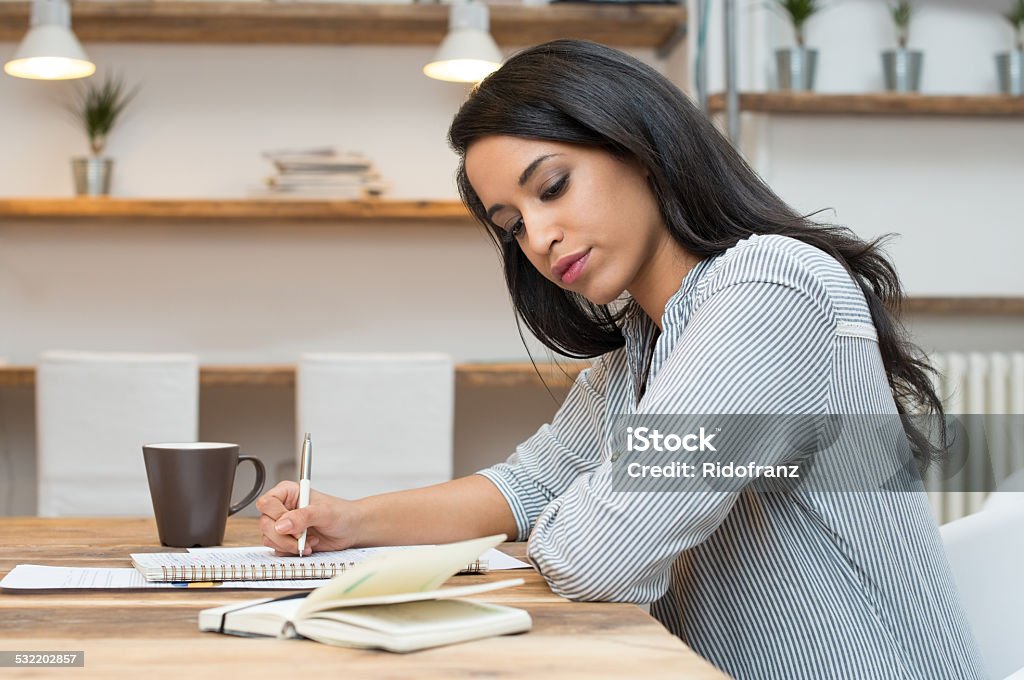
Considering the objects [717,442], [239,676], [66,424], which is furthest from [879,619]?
[66,424]

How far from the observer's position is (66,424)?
2801mm

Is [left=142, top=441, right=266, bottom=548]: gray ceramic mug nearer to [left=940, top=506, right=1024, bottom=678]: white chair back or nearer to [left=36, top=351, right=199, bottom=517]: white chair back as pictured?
[left=940, top=506, right=1024, bottom=678]: white chair back

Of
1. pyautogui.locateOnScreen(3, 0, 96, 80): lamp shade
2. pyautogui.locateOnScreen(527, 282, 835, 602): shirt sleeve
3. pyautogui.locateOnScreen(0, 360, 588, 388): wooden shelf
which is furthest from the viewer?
pyautogui.locateOnScreen(0, 360, 588, 388): wooden shelf

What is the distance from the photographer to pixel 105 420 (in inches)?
110

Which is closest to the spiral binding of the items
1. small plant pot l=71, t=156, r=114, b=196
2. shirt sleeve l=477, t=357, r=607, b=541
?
shirt sleeve l=477, t=357, r=607, b=541

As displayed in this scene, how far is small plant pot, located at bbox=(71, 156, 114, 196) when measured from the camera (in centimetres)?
345

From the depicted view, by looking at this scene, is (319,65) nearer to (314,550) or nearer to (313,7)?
(313,7)

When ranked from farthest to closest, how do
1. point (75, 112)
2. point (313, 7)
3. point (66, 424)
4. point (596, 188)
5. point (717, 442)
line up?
point (75, 112) → point (313, 7) → point (66, 424) → point (596, 188) → point (717, 442)

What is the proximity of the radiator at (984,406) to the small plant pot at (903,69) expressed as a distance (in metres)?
0.80

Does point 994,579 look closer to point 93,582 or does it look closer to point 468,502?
point 468,502

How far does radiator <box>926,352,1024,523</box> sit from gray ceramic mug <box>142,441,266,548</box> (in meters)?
2.58

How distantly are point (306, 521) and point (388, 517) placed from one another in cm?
11

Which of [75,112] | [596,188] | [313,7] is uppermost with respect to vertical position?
[313,7]

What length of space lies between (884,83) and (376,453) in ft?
6.34
